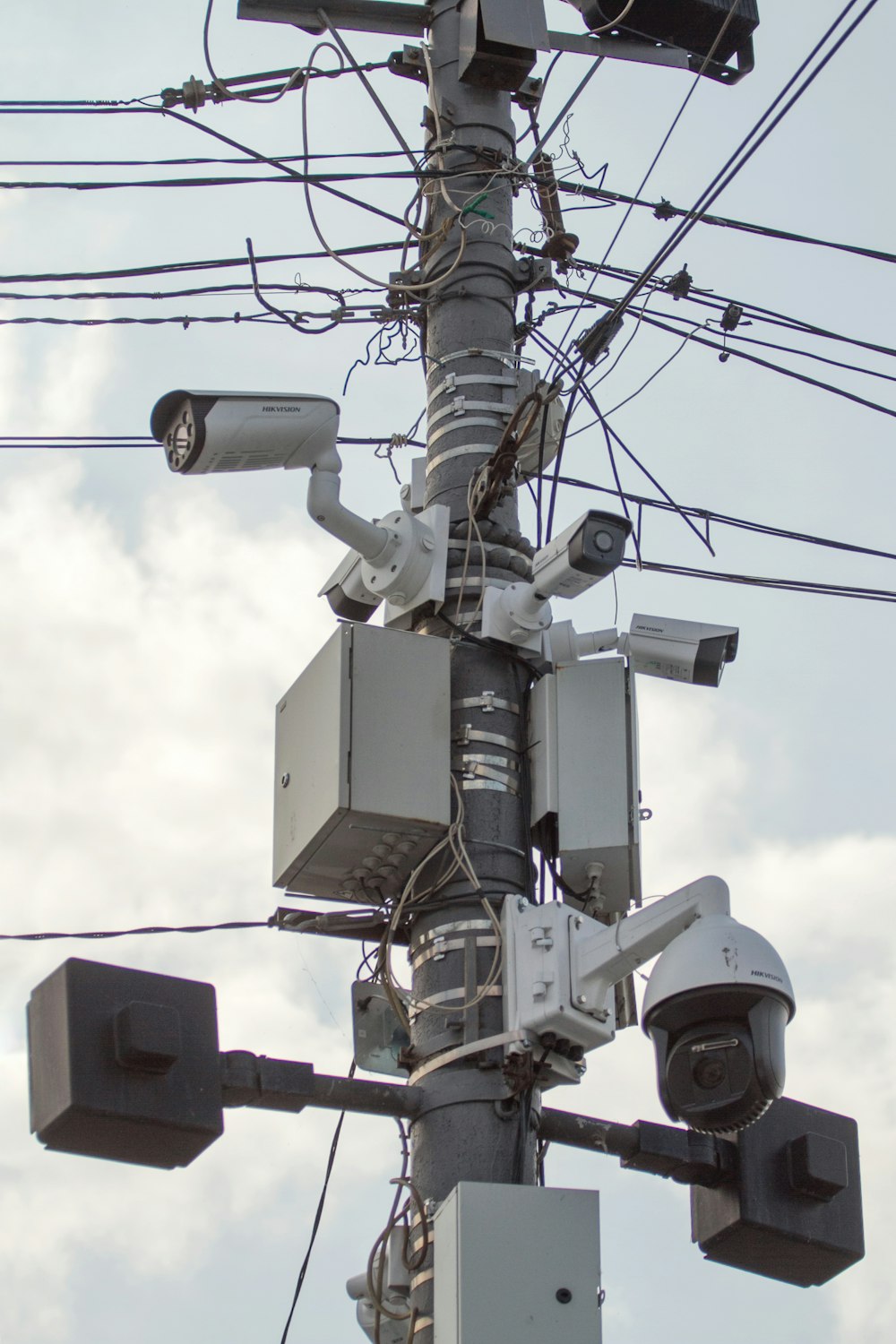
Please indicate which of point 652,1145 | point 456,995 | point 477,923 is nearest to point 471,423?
point 477,923

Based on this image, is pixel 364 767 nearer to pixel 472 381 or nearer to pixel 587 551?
pixel 587 551

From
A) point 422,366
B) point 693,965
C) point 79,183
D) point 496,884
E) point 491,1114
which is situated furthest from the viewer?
point 79,183

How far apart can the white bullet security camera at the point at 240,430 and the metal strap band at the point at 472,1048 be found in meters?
1.81

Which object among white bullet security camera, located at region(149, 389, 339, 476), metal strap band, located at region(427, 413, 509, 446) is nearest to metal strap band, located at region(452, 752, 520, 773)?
white bullet security camera, located at region(149, 389, 339, 476)

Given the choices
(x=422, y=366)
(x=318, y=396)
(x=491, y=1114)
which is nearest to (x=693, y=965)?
(x=491, y=1114)

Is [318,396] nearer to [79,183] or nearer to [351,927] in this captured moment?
[351,927]

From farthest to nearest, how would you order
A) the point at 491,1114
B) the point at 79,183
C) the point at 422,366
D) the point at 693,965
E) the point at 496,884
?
the point at 79,183 < the point at 422,366 < the point at 496,884 < the point at 491,1114 < the point at 693,965

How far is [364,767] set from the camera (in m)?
5.91

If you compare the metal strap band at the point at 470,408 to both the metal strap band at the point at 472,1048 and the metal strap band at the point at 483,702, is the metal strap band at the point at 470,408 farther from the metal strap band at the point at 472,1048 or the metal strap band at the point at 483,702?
the metal strap band at the point at 472,1048

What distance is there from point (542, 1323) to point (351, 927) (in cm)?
147

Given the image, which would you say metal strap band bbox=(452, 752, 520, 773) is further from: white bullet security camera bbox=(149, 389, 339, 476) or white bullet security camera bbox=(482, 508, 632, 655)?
white bullet security camera bbox=(149, 389, 339, 476)

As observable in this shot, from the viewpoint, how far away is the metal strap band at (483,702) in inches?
244

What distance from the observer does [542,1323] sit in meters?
5.10

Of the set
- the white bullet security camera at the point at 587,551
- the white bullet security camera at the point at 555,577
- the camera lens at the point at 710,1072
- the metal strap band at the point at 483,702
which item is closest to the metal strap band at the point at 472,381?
the white bullet security camera at the point at 555,577
